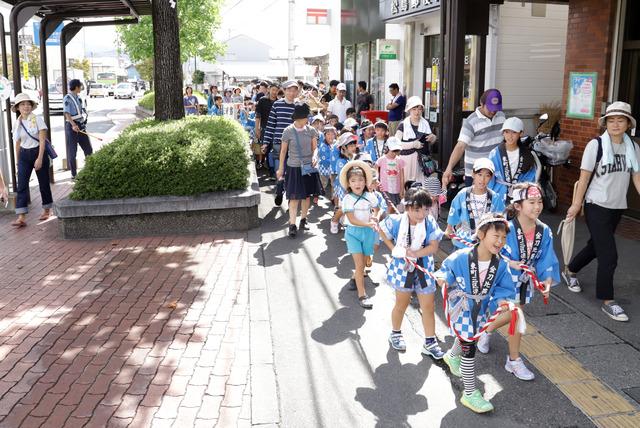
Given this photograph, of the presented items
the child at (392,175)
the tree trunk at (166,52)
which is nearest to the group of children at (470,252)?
the child at (392,175)

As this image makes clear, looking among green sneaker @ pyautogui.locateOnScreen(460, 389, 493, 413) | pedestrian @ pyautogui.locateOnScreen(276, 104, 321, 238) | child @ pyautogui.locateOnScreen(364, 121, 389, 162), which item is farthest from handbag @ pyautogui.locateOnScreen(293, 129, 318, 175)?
green sneaker @ pyautogui.locateOnScreen(460, 389, 493, 413)

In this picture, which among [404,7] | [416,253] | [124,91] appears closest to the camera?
[416,253]

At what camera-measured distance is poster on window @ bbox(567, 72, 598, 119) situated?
9.03 m

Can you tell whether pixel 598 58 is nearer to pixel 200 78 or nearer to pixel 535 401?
pixel 535 401

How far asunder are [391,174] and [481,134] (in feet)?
4.26

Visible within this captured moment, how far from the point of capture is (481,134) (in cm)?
711

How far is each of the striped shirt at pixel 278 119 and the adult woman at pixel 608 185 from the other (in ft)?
17.9

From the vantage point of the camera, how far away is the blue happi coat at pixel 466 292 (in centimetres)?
421

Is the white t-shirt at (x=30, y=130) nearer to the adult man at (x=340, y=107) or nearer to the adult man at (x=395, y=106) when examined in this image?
the adult man at (x=340, y=107)

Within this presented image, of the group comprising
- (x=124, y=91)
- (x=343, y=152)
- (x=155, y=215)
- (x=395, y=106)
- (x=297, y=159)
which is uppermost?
(x=124, y=91)

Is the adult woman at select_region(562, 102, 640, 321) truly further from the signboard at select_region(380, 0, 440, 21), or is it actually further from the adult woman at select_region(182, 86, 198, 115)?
the adult woman at select_region(182, 86, 198, 115)

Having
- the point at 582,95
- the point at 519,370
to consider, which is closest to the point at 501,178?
the point at 519,370

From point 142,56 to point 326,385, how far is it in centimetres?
3346

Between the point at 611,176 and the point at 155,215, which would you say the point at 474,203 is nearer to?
the point at 611,176
